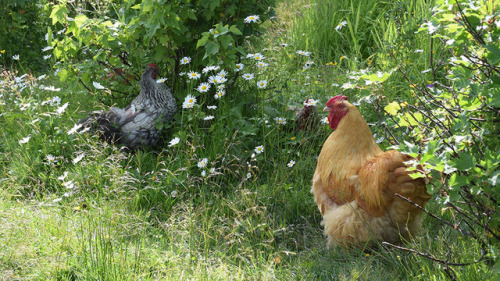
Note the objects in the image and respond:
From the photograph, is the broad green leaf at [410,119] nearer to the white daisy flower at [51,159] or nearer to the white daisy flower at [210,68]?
the white daisy flower at [210,68]

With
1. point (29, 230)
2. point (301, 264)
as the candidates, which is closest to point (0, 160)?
point (29, 230)

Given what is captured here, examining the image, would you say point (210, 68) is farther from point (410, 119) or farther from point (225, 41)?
point (410, 119)

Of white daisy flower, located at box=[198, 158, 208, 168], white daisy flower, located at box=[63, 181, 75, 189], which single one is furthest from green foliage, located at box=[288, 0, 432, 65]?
white daisy flower, located at box=[63, 181, 75, 189]

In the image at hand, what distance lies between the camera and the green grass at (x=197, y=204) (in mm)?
2832

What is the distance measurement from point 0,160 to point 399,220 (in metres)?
3.30

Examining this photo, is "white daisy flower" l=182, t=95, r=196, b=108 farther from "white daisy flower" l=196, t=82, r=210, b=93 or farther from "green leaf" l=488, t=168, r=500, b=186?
"green leaf" l=488, t=168, r=500, b=186

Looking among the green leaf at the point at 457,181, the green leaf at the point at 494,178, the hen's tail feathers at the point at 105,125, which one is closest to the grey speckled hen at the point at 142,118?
the hen's tail feathers at the point at 105,125

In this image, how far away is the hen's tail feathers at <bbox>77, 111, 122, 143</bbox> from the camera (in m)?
4.15

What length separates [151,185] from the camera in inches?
149

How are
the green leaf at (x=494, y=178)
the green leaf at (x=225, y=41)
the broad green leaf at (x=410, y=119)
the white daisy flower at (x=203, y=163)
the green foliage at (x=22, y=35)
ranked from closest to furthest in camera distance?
the green leaf at (x=494, y=178) → the broad green leaf at (x=410, y=119) → the white daisy flower at (x=203, y=163) → the green leaf at (x=225, y=41) → the green foliage at (x=22, y=35)

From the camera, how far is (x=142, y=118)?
4.21 metres

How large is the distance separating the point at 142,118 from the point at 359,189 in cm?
198

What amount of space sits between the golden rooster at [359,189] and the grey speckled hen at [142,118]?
1.57 meters

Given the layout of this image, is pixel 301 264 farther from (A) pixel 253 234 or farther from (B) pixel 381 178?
(B) pixel 381 178
